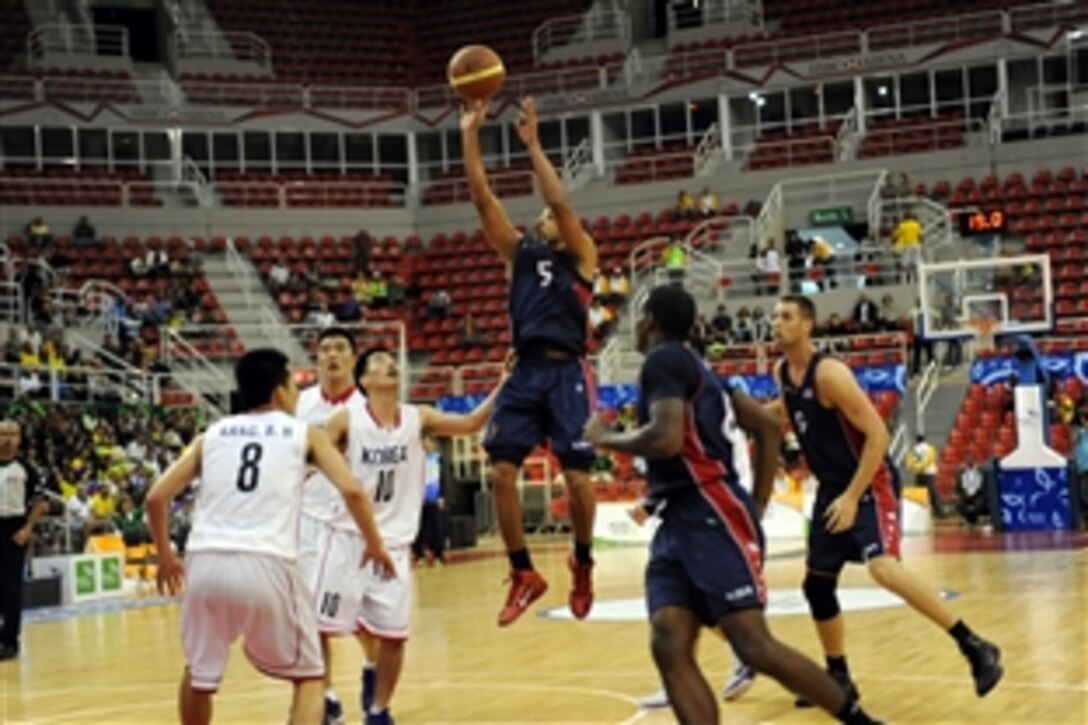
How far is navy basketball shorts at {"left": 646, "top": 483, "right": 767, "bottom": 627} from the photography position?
6.70 meters

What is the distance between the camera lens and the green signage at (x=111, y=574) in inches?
813

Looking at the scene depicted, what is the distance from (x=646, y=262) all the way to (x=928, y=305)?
8.95 m

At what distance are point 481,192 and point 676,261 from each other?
25576mm

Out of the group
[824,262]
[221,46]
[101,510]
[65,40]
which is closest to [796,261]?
[824,262]

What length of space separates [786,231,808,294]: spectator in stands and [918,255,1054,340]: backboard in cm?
485

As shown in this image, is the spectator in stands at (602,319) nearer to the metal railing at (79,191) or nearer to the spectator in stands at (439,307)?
the spectator in stands at (439,307)

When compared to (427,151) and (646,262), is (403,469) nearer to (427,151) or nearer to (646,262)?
(646,262)

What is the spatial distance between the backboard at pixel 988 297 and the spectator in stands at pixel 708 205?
8.70 m

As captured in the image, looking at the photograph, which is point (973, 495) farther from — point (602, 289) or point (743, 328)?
point (602, 289)

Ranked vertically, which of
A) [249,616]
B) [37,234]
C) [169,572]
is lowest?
[249,616]

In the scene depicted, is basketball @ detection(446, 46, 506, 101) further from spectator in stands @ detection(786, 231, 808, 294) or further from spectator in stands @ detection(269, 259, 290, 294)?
spectator in stands @ detection(269, 259, 290, 294)

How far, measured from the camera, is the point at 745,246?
3544cm

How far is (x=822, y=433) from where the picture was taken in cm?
890

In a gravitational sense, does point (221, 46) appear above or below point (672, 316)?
above
